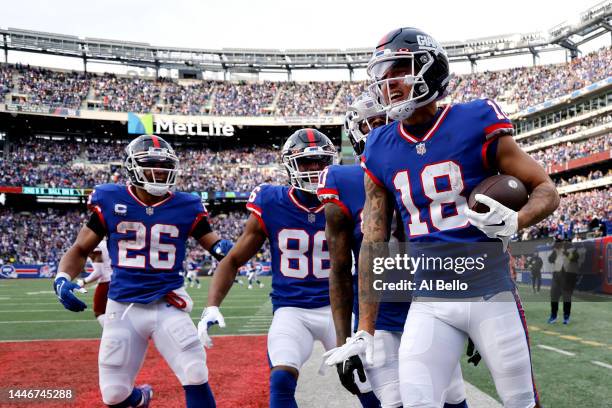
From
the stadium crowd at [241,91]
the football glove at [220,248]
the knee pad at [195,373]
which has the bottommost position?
the knee pad at [195,373]

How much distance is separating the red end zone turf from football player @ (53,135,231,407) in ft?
3.92

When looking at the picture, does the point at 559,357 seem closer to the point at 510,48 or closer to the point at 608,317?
the point at 608,317

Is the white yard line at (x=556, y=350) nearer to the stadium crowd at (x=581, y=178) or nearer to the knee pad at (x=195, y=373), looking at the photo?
the knee pad at (x=195, y=373)

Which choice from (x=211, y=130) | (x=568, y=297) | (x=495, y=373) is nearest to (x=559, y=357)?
(x=568, y=297)

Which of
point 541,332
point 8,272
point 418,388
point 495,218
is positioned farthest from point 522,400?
point 8,272

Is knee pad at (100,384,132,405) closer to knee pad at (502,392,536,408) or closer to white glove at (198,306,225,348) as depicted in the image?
white glove at (198,306,225,348)

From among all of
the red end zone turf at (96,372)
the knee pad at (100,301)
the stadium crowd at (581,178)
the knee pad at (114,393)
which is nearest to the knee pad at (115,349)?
the knee pad at (114,393)

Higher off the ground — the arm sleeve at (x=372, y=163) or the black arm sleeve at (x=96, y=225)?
the arm sleeve at (x=372, y=163)

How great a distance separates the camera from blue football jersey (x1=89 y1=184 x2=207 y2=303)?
3936 millimetres

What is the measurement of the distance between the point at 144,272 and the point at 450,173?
256 cm

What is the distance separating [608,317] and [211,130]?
32.5 meters

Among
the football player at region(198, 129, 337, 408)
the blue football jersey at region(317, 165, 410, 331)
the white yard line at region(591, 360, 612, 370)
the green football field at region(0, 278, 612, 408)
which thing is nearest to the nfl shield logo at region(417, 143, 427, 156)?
the blue football jersey at region(317, 165, 410, 331)

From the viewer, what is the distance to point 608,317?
1017 centimetres

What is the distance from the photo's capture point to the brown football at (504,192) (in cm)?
210
